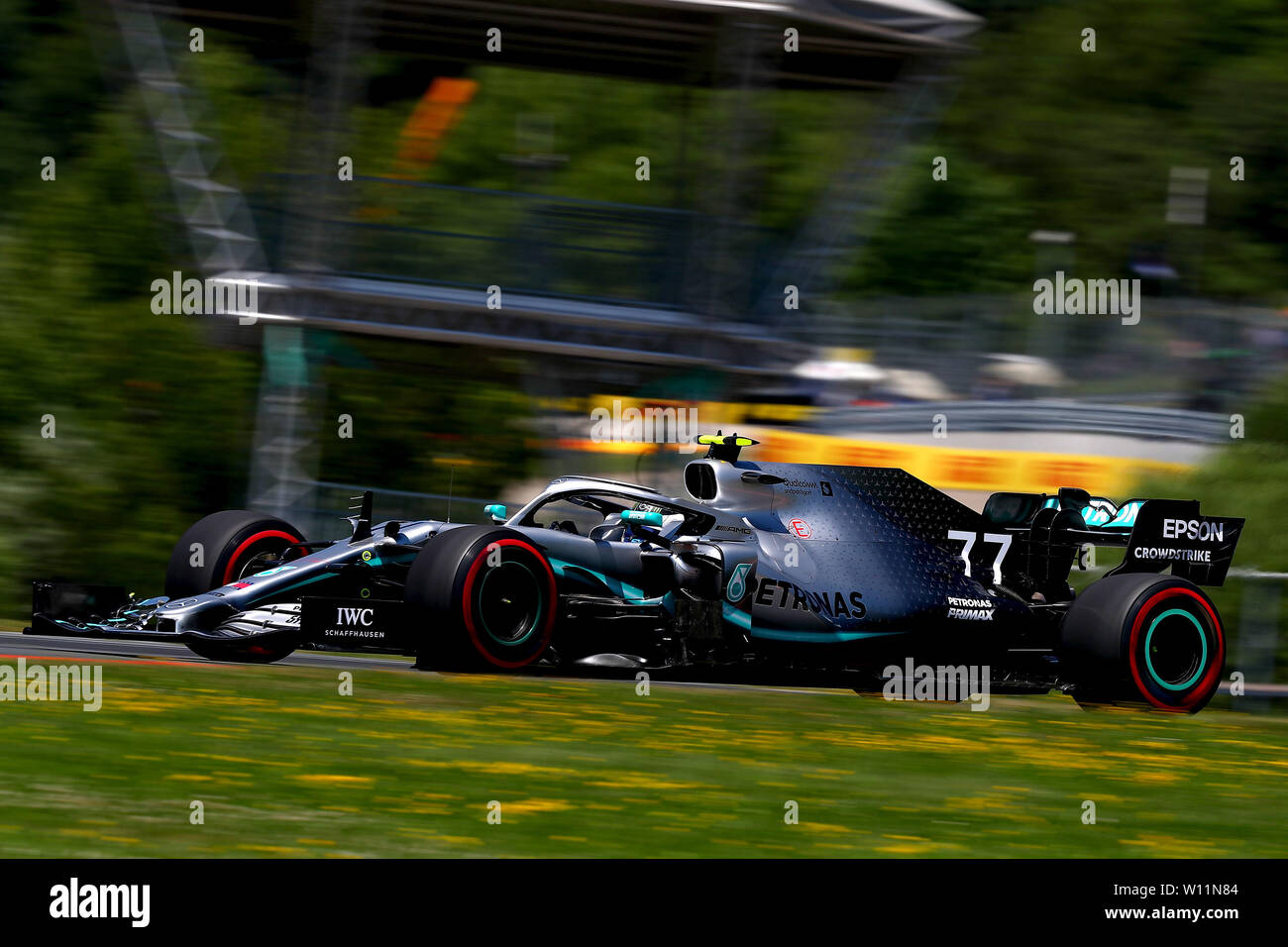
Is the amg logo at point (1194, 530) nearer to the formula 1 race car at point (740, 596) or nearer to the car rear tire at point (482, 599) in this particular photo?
the formula 1 race car at point (740, 596)

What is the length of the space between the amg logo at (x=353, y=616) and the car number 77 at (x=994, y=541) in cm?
368

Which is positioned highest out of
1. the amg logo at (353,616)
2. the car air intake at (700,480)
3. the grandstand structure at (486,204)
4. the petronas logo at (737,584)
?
the grandstand structure at (486,204)

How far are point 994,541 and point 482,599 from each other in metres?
3.45

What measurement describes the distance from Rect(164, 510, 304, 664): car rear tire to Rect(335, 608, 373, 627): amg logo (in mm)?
1550

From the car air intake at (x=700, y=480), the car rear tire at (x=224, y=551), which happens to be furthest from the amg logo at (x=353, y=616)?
the car air intake at (x=700, y=480)

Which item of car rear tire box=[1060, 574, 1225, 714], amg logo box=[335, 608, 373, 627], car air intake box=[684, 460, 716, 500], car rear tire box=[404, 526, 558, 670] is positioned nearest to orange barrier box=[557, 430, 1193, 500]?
car air intake box=[684, 460, 716, 500]

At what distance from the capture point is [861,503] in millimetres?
11062

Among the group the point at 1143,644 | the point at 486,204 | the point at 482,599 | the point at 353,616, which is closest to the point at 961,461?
the point at 486,204

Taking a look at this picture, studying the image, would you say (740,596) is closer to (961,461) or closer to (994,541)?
(994,541)

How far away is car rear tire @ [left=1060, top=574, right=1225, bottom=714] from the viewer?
1077 centimetres

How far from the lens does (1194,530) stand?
11438 mm

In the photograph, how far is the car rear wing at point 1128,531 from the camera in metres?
11.3

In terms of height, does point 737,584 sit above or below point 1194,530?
below
